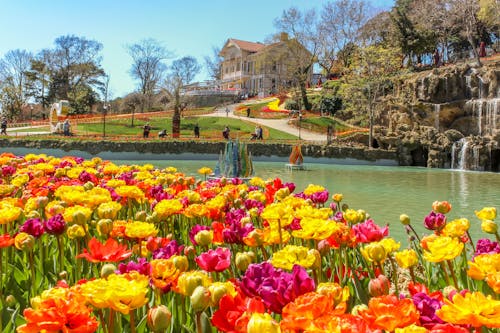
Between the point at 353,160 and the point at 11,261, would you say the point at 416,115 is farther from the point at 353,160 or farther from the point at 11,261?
the point at 11,261

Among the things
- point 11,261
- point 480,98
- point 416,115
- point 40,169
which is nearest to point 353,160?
point 416,115

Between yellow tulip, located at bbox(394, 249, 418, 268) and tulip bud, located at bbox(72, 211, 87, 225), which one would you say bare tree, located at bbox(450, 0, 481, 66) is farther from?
tulip bud, located at bbox(72, 211, 87, 225)

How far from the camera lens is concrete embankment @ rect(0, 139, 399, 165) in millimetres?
25547

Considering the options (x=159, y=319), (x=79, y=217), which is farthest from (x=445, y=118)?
(x=159, y=319)

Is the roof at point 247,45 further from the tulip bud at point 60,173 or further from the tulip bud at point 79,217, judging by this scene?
the tulip bud at point 79,217

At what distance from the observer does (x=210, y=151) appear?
2689 centimetres

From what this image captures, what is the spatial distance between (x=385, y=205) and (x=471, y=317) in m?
8.70

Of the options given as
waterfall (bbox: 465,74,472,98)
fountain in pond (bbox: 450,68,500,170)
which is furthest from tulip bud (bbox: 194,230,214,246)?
waterfall (bbox: 465,74,472,98)

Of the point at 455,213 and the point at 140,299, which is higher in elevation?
the point at 140,299

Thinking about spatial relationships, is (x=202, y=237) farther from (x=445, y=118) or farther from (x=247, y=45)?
(x=247, y=45)

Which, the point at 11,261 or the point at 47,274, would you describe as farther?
the point at 11,261

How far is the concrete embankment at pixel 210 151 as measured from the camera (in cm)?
Result: 2555

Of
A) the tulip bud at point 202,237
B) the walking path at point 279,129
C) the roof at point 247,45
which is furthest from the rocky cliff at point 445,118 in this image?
the roof at point 247,45

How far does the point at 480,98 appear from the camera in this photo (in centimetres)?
2791
